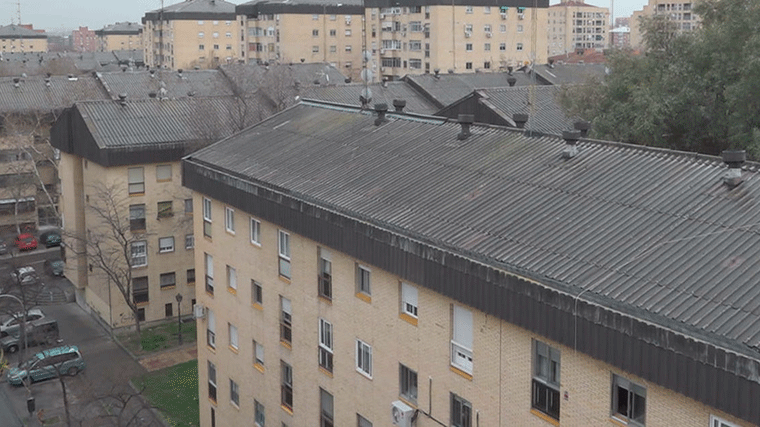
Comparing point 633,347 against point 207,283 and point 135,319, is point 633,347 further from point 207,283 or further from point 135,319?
point 135,319

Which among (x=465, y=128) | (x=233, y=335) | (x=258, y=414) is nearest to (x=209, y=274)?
(x=233, y=335)

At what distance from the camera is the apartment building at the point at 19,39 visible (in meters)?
180

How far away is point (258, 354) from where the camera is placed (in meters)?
A: 25.9

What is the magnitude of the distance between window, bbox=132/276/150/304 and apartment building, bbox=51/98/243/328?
5cm

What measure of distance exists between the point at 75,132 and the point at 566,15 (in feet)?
499

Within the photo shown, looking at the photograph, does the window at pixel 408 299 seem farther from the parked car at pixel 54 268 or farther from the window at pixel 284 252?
the parked car at pixel 54 268

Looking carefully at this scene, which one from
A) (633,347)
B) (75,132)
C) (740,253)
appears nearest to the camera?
(633,347)

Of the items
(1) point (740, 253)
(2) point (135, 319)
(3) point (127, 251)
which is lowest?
(2) point (135, 319)

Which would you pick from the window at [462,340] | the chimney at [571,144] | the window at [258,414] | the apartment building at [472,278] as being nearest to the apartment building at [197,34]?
the apartment building at [472,278]

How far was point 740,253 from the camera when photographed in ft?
45.5

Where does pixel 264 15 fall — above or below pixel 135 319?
above

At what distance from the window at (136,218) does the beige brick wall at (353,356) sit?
1592 cm

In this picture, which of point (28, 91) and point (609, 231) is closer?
point (609, 231)

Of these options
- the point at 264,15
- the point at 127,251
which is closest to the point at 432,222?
the point at 127,251
